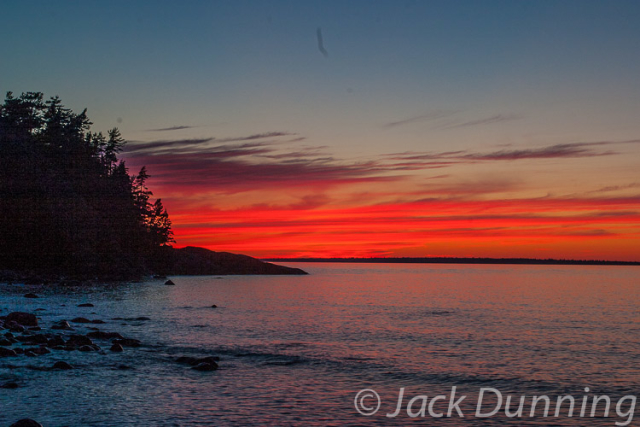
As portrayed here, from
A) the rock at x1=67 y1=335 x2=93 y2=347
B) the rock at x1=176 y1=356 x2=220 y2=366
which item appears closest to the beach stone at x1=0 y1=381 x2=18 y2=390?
the rock at x1=176 y1=356 x2=220 y2=366

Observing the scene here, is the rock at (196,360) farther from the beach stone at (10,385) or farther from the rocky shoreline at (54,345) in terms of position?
the beach stone at (10,385)

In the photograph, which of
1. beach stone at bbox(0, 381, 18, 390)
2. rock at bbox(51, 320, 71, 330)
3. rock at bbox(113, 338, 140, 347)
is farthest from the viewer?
rock at bbox(51, 320, 71, 330)

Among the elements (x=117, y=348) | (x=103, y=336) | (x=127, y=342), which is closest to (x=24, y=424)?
(x=117, y=348)

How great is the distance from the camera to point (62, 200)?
8881 centimetres

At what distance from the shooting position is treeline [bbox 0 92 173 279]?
85.2 metres

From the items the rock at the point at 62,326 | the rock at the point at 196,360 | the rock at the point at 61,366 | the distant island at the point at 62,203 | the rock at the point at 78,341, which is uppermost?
the distant island at the point at 62,203

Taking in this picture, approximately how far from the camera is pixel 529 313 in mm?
56312

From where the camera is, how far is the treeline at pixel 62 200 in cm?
8525

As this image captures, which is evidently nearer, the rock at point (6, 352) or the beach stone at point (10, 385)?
the beach stone at point (10, 385)

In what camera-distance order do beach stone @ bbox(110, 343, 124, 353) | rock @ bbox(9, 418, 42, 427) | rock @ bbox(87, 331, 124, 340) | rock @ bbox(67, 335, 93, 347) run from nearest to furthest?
1. rock @ bbox(9, 418, 42, 427)
2. beach stone @ bbox(110, 343, 124, 353)
3. rock @ bbox(67, 335, 93, 347)
4. rock @ bbox(87, 331, 124, 340)

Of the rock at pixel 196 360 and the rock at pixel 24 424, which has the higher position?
the rock at pixel 196 360

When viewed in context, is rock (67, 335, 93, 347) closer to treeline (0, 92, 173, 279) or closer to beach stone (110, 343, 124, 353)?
beach stone (110, 343, 124, 353)

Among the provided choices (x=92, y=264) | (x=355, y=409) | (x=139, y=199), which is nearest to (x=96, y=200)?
(x=92, y=264)

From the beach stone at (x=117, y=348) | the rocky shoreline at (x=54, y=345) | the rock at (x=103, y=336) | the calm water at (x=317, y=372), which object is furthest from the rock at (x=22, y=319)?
the beach stone at (x=117, y=348)
